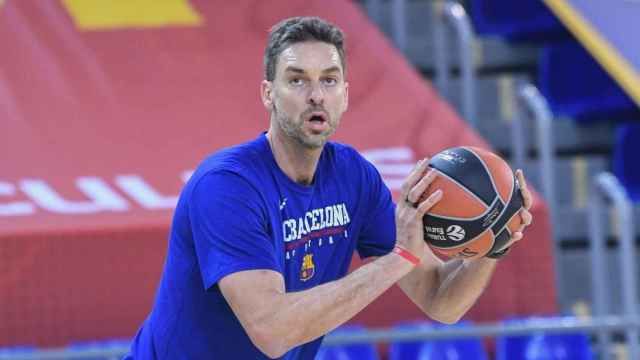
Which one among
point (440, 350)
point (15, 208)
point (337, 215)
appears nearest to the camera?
point (337, 215)

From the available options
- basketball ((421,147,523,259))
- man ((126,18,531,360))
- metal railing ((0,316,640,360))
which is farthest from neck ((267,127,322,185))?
metal railing ((0,316,640,360))

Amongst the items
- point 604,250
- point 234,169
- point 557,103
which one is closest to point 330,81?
point 234,169

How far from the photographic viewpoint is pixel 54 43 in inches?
356

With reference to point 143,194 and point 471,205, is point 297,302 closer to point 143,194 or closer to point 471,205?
point 471,205

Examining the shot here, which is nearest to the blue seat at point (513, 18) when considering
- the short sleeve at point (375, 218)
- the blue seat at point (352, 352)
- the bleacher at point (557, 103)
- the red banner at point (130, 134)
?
the bleacher at point (557, 103)

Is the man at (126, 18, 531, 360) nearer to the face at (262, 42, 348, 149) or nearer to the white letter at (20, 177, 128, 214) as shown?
the face at (262, 42, 348, 149)

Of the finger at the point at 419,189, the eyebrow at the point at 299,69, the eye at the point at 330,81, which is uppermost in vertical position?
the eyebrow at the point at 299,69

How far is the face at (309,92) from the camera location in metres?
4.26

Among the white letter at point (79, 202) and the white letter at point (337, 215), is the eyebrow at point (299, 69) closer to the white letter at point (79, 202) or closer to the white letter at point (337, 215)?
the white letter at point (337, 215)

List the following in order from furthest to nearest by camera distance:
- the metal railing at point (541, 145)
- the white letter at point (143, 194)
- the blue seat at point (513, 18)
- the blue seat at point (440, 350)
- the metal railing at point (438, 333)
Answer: the blue seat at point (513, 18)
the metal railing at point (541, 145)
the white letter at point (143, 194)
the blue seat at point (440, 350)
the metal railing at point (438, 333)

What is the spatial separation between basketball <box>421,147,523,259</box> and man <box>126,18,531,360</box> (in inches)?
2.0

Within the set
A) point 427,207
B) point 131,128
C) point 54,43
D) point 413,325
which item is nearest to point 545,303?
point 413,325

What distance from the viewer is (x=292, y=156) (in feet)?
14.5

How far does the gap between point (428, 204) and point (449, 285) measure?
63 centimetres
